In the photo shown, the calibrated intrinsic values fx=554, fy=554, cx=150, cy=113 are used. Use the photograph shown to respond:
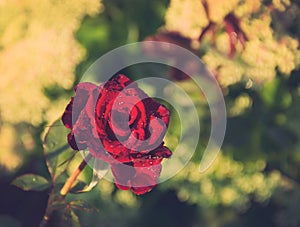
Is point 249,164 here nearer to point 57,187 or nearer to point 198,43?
point 198,43

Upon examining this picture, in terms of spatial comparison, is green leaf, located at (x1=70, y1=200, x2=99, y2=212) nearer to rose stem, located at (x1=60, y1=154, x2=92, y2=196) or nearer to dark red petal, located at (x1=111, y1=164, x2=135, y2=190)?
rose stem, located at (x1=60, y1=154, x2=92, y2=196)

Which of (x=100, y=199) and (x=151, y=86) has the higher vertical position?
(x=151, y=86)

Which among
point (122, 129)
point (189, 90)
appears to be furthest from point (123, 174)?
point (189, 90)

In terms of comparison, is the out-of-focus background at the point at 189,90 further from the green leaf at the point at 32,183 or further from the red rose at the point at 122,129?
the red rose at the point at 122,129

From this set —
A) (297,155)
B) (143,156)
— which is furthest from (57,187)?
(297,155)

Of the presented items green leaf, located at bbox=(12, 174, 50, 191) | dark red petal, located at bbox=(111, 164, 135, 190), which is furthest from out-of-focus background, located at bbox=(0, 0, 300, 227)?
dark red petal, located at bbox=(111, 164, 135, 190)

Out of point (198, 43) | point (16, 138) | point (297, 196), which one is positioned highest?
point (198, 43)
